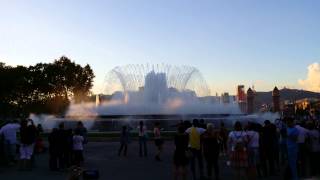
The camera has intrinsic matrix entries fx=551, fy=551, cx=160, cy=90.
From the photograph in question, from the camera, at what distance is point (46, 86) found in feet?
306

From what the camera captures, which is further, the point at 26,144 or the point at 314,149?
the point at 26,144

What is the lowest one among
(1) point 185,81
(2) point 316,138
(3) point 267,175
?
(3) point 267,175

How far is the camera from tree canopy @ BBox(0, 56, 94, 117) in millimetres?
87375

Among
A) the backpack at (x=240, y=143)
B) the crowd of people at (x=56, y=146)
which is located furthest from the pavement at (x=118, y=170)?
the backpack at (x=240, y=143)

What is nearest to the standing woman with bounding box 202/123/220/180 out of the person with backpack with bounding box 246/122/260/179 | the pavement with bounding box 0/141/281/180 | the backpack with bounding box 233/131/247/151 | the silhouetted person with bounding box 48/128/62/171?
the person with backpack with bounding box 246/122/260/179

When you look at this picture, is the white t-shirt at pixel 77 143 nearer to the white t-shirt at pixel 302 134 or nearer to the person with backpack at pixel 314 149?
the white t-shirt at pixel 302 134

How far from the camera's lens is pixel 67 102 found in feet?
323

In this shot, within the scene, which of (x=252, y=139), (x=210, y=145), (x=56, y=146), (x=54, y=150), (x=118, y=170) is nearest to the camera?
(x=252, y=139)

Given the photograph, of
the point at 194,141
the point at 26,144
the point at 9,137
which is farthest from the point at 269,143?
the point at 9,137

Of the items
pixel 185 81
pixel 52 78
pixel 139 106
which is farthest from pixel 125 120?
pixel 52 78

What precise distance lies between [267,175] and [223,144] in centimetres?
734

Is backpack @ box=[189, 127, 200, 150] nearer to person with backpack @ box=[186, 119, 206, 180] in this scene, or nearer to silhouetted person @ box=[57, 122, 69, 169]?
person with backpack @ box=[186, 119, 206, 180]

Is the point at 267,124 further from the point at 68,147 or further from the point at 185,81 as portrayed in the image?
the point at 185,81

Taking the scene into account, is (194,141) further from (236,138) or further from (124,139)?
(124,139)
